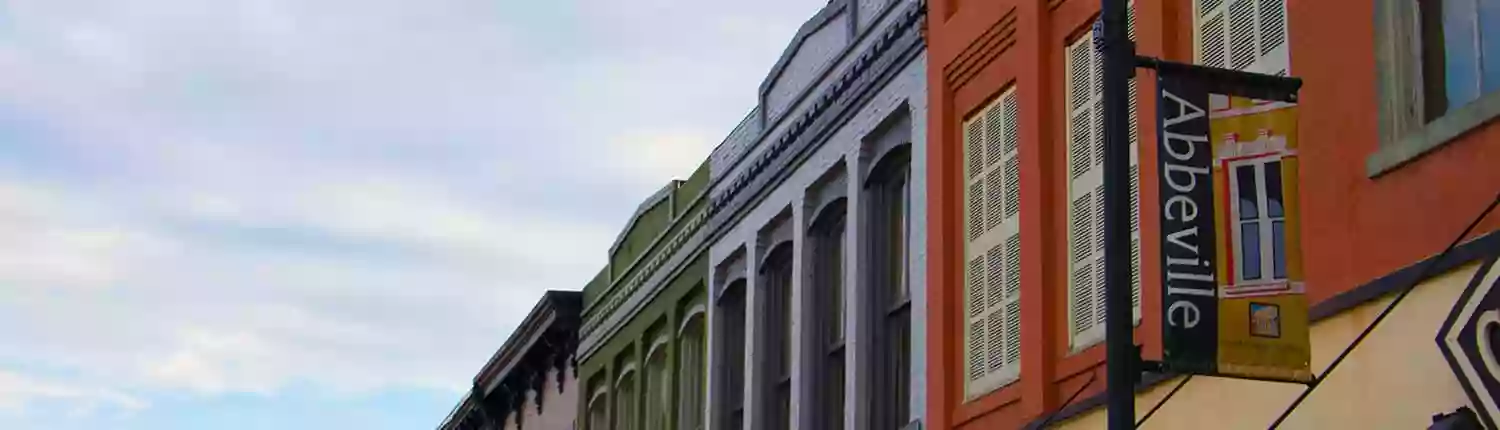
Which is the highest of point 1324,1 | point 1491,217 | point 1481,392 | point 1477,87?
point 1324,1

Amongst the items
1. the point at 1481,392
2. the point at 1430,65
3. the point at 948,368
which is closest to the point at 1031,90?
the point at 948,368

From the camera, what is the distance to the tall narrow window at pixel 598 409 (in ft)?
102

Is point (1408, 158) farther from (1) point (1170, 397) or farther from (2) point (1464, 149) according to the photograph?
(1) point (1170, 397)

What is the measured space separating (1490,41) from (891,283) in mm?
9081

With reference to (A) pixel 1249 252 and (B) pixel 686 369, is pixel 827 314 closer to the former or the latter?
(B) pixel 686 369

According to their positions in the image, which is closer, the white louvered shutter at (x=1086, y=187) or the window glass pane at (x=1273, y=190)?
the window glass pane at (x=1273, y=190)

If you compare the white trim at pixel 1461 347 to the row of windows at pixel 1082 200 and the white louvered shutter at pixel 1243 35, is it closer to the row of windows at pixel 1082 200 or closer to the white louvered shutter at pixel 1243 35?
the row of windows at pixel 1082 200

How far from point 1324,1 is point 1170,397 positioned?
281cm

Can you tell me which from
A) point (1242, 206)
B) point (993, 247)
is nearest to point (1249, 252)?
point (1242, 206)

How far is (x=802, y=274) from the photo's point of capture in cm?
2181

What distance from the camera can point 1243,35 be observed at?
13.9 m

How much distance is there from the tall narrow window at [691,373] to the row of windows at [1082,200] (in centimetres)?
854

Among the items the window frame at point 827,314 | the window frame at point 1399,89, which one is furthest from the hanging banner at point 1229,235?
the window frame at point 827,314

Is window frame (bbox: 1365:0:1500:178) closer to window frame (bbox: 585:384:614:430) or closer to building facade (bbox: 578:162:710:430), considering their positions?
building facade (bbox: 578:162:710:430)
